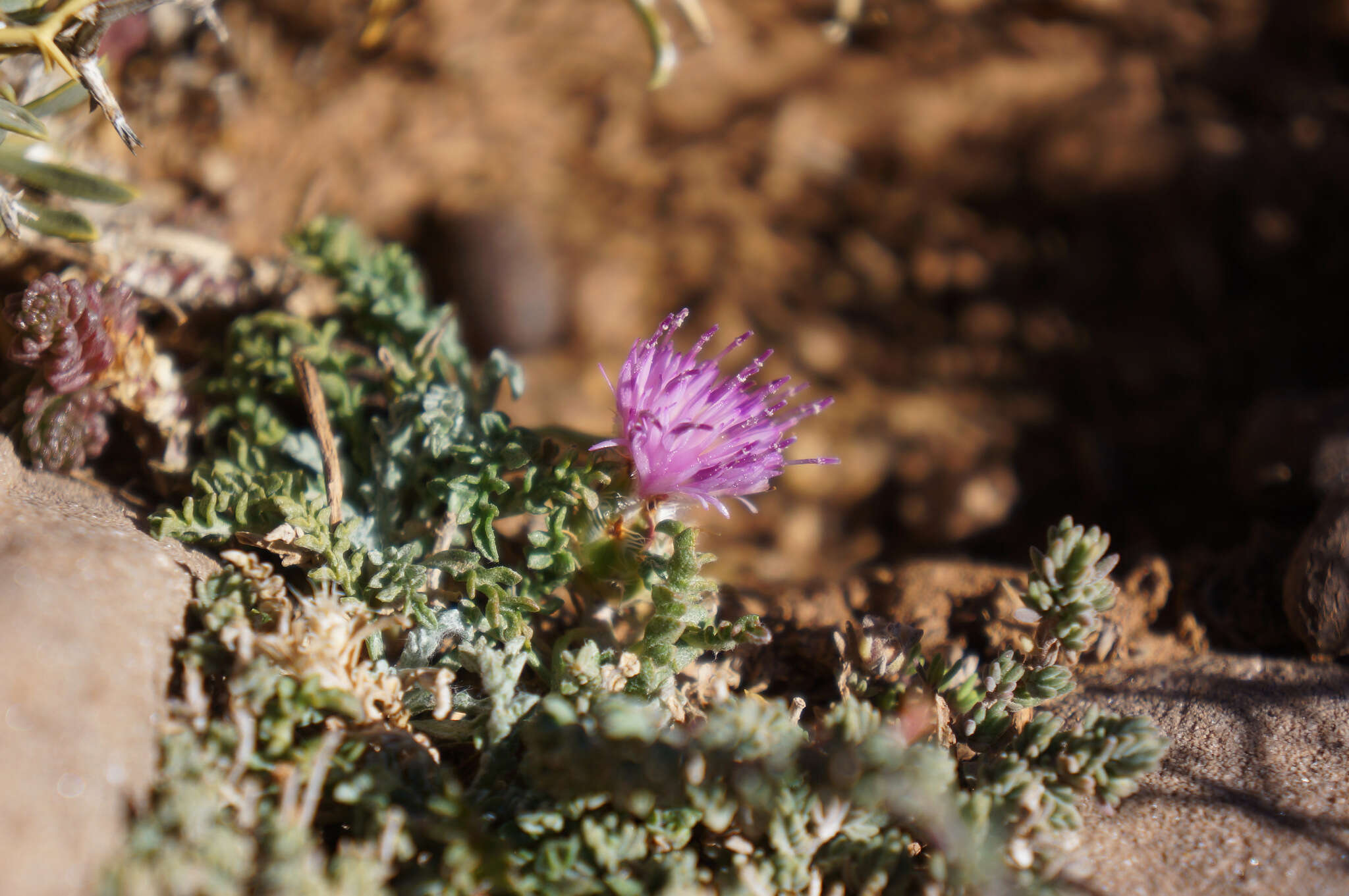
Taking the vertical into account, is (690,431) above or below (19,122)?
below

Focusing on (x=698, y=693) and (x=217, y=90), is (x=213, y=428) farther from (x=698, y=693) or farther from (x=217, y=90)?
(x=217, y=90)

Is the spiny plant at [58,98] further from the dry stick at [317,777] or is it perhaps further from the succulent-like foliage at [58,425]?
the dry stick at [317,777]

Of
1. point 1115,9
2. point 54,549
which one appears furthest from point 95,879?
point 1115,9

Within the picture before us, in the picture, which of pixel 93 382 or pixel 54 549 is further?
pixel 93 382

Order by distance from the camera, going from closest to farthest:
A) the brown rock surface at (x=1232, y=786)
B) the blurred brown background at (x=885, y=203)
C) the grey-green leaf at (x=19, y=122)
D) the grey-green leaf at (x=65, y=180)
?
the brown rock surface at (x=1232, y=786), the grey-green leaf at (x=19, y=122), the grey-green leaf at (x=65, y=180), the blurred brown background at (x=885, y=203)

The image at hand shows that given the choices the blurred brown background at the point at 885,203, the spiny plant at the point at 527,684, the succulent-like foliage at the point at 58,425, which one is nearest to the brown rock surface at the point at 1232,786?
the spiny plant at the point at 527,684

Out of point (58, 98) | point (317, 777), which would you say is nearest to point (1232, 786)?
point (317, 777)

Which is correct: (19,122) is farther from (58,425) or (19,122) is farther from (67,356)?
(58,425)
